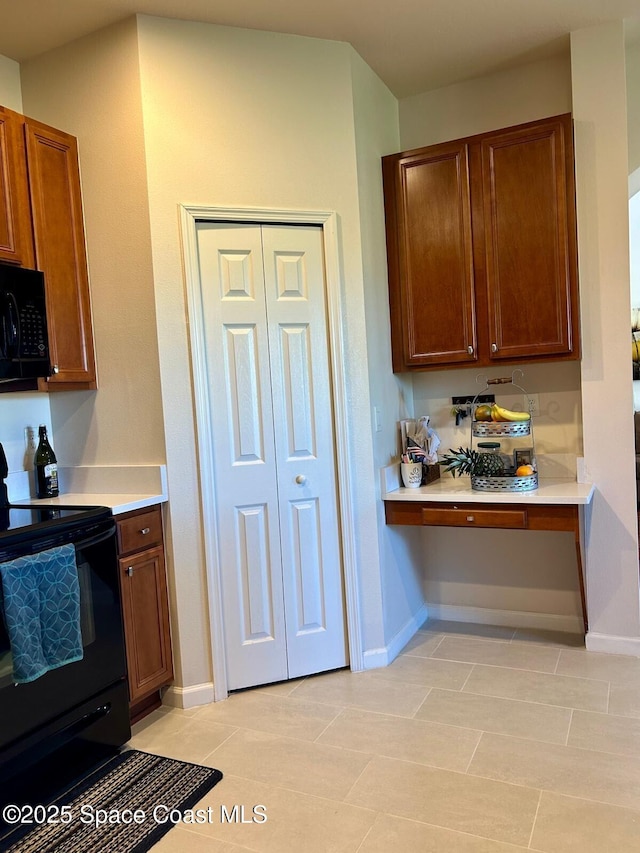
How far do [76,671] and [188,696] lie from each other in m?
0.66

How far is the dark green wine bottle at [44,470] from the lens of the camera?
2.85 m

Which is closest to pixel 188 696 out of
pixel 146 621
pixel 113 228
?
pixel 146 621

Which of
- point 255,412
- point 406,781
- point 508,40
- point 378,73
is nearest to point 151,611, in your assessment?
point 255,412

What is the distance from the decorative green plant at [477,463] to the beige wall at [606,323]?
434mm

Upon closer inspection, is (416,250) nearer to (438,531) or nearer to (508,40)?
(508,40)

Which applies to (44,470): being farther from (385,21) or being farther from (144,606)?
(385,21)

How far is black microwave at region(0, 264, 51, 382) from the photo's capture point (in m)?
2.39

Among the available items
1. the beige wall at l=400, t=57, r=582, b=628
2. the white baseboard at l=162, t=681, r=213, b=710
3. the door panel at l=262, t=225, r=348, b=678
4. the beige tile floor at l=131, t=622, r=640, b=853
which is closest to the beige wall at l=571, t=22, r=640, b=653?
the beige wall at l=400, t=57, r=582, b=628

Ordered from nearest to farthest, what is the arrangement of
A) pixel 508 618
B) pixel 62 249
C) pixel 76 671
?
pixel 76 671 < pixel 62 249 < pixel 508 618

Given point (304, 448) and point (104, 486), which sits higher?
point (304, 448)

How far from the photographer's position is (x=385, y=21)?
273 cm

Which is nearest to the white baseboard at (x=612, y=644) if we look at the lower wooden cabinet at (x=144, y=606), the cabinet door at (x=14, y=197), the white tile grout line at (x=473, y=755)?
the white tile grout line at (x=473, y=755)

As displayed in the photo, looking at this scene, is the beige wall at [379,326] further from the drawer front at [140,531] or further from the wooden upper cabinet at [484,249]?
the drawer front at [140,531]

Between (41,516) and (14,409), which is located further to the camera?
(14,409)
